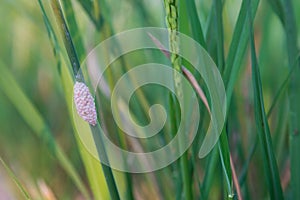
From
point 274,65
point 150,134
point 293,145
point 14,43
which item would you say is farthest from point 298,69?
point 14,43

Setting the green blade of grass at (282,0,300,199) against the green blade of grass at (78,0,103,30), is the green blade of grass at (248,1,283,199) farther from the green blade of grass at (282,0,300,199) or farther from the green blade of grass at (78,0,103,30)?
the green blade of grass at (78,0,103,30)

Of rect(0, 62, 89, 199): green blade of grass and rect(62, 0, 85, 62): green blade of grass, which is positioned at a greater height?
rect(62, 0, 85, 62): green blade of grass

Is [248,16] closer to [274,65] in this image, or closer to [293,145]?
[293,145]

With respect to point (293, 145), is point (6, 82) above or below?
above

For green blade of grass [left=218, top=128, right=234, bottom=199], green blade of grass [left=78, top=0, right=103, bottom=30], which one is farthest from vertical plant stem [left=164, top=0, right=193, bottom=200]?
green blade of grass [left=78, top=0, right=103, bottom=30]

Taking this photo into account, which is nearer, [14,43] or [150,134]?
[150,134]

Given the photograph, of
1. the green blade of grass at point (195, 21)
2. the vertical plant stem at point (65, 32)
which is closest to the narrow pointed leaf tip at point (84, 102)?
the vertical plant stem at point (65, 32)

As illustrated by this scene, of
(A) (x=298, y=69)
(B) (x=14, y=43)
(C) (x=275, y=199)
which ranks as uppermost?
(B) (x=14, y=43)

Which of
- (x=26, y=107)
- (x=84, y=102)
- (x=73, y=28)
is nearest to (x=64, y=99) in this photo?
(x=26, y=107)
